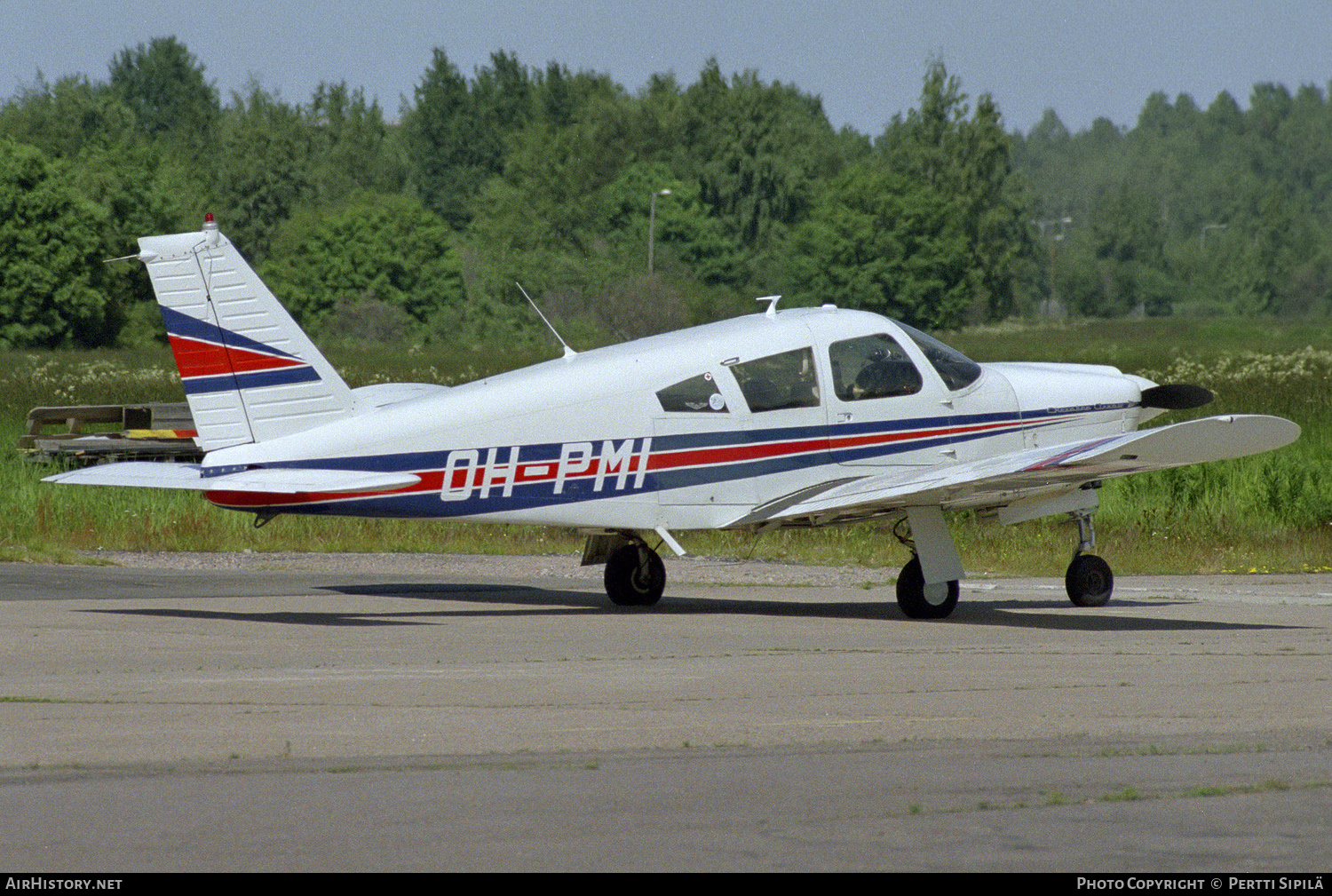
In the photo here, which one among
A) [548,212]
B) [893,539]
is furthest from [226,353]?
[548,212]

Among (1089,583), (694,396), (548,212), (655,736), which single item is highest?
(548,212)

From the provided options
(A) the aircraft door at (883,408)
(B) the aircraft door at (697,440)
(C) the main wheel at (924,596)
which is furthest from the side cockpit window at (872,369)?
(C) the main wheel at (924,596)

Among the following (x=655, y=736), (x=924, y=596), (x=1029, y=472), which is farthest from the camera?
(x=924, y=596)

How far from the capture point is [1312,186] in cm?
18950

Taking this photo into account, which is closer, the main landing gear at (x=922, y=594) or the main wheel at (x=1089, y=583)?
the main landing gear at (x=922, y=594)

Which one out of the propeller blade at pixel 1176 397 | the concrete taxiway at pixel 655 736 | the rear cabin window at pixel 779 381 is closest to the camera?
the concrete taxiway at pixel 655 736

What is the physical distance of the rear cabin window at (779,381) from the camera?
12.4 metres

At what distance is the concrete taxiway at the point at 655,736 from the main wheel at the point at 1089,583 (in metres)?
0.32

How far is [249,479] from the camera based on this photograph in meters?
11.5

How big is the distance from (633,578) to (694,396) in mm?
1862

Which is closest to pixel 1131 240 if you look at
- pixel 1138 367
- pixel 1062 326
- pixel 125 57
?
pixel 1062 326

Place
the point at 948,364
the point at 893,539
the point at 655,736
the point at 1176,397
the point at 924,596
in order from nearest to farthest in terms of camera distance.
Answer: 1. the point at 655,736
2. the point at 924,596
3. the point at 948,364
4. the point at 1176,397
5. the point at 893,539

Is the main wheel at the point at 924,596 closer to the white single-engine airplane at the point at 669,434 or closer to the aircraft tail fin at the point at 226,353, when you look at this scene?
the white single-engine airplane at the point at 669,434

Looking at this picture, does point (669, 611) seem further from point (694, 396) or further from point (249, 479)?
point (249, 479)
